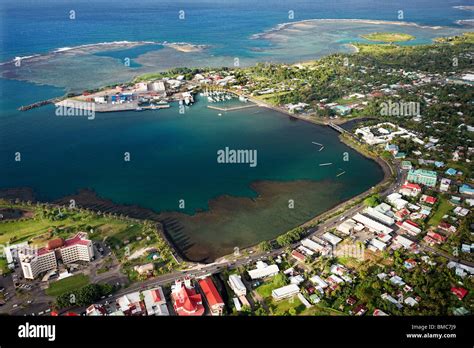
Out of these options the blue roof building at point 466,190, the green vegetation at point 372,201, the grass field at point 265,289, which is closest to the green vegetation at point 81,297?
the grass field at point 265,289

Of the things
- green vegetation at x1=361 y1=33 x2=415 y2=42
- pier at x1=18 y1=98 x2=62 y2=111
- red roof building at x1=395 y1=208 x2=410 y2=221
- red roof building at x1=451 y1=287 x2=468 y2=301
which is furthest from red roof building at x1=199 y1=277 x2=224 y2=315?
green vegetation at x1=361 y1=33 x2=415 y2=42

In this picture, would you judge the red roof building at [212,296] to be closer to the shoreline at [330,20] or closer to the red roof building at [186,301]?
the red roof building at [186,301]

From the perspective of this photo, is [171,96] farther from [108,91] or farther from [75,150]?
[75,150]

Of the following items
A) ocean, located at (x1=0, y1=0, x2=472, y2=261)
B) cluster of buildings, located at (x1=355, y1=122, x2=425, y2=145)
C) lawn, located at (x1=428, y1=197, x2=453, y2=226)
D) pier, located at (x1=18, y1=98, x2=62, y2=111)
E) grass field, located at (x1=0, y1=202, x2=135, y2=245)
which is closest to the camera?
grass field, located at (x1=0, y1=202, x2=135, y2=245)

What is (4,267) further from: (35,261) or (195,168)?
(195,168)

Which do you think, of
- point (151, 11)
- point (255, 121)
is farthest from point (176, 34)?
point (255, 121)

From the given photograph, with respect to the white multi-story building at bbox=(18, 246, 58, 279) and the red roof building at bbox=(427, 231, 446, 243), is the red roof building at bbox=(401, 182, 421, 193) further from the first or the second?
the white multi-story building at bbox=(18, 246, 58, 279)
